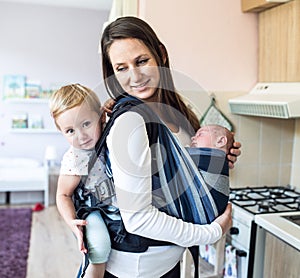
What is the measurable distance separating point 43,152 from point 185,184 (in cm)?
456

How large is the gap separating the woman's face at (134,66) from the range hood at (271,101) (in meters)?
0.95

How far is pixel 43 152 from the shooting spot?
5.26m

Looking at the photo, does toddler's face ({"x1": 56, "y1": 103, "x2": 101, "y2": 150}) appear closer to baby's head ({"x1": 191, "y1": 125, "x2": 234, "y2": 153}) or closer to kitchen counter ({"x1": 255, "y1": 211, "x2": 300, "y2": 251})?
baby's head ({"x1": 191, "y1": 125, "x2": 234, "y2": 153})

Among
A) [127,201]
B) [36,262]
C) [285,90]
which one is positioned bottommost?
[36,262]

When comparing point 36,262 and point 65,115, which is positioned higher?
point 65,115

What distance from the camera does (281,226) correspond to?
5.24ft

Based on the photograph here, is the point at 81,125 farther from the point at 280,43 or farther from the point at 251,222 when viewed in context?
the point at 280,43

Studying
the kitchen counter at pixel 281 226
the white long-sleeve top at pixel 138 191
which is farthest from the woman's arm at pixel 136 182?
the kitchen counter at pixel 281 226

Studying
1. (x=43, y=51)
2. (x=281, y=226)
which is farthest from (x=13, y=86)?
(x=281, y=226)

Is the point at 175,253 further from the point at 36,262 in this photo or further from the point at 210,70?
the point at 36,262

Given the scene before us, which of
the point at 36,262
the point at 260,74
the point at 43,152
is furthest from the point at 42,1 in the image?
the point at 260,74

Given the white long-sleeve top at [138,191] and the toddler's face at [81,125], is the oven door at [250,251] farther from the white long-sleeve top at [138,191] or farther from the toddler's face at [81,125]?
the toddler's face at [81,125]

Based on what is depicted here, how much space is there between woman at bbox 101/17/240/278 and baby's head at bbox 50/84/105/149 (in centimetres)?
8

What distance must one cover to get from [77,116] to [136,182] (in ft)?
0.82
